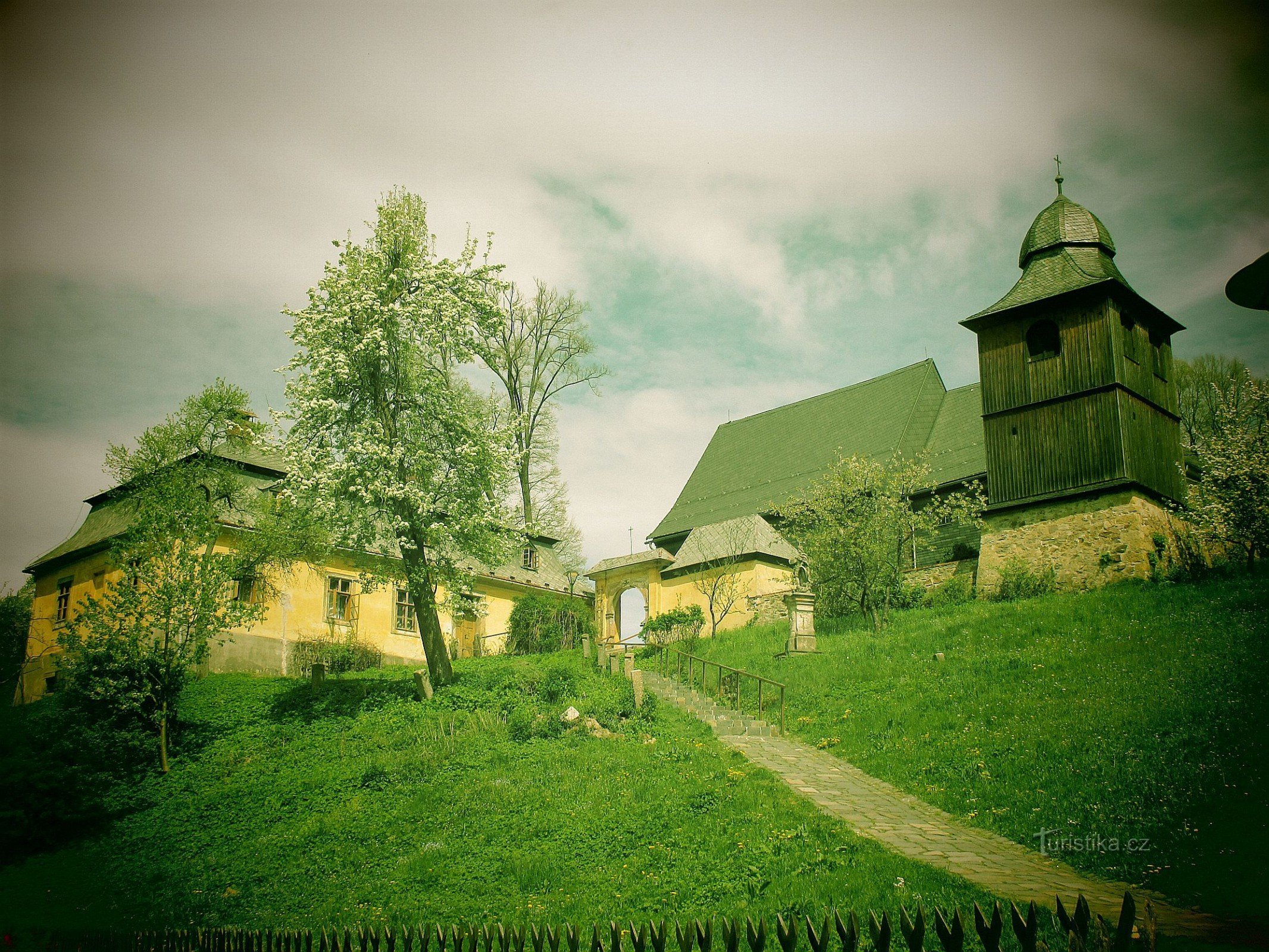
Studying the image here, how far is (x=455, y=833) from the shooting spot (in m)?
11.7

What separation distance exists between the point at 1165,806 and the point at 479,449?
49.9 feet

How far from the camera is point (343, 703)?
774 inches

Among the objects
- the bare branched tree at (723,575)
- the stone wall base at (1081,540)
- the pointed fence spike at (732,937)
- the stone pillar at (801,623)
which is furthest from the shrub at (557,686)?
the pointed fence spike at (732,937)

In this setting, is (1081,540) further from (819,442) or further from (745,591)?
(819,442)

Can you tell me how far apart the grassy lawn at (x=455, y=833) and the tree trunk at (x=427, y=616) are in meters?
1.73

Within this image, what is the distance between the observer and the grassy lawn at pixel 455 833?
9125 millimetres

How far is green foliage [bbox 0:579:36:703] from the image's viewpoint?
94.3ft

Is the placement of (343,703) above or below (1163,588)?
below

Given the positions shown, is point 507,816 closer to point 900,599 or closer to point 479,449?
point 479,449

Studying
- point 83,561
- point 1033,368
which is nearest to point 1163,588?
point 1033,368

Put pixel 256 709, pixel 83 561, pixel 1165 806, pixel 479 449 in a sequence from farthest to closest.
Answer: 1. pixel 83 561
2. pixel 479 449
3. pixel 256 709
4. pixel 1165 806

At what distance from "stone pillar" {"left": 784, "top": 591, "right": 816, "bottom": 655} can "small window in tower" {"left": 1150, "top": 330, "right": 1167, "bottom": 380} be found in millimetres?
13623

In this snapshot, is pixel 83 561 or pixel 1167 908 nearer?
pixel 1167 908

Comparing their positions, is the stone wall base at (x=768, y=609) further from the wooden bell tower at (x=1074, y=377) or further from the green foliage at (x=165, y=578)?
the green foliage at (x=165, y=578)
